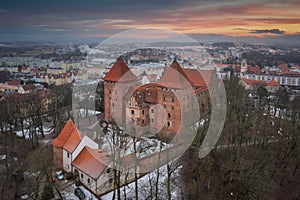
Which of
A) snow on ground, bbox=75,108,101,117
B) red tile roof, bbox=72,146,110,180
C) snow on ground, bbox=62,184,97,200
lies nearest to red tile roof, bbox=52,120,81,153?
red tile roof, bbox=72,146,110,180

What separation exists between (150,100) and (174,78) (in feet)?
9.42

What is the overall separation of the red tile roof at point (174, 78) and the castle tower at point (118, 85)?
10.1 feet

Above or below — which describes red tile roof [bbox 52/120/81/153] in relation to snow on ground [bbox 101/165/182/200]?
above

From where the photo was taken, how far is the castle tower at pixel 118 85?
2500cm

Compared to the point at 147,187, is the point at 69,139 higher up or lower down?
Result: higher up

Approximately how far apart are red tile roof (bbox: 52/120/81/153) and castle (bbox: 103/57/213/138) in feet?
16.7

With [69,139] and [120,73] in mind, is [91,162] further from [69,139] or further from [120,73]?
[120,73]

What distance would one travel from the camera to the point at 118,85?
25250 mm

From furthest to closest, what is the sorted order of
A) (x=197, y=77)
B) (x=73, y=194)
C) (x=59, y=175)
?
(x=197, y=77)
(x=59, y=175)
(x=73, y=194)

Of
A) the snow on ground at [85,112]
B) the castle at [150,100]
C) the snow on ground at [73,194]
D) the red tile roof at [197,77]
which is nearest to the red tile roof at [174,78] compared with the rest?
the castle at [150,100]

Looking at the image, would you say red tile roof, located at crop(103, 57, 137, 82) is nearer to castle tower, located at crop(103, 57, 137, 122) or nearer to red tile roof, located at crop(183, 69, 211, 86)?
castle tower, located at crop(103, 57, 137, 122)

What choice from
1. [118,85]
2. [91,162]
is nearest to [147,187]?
[91,162]

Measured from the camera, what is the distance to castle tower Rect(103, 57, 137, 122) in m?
25.0

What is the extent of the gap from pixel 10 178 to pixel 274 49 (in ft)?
308
